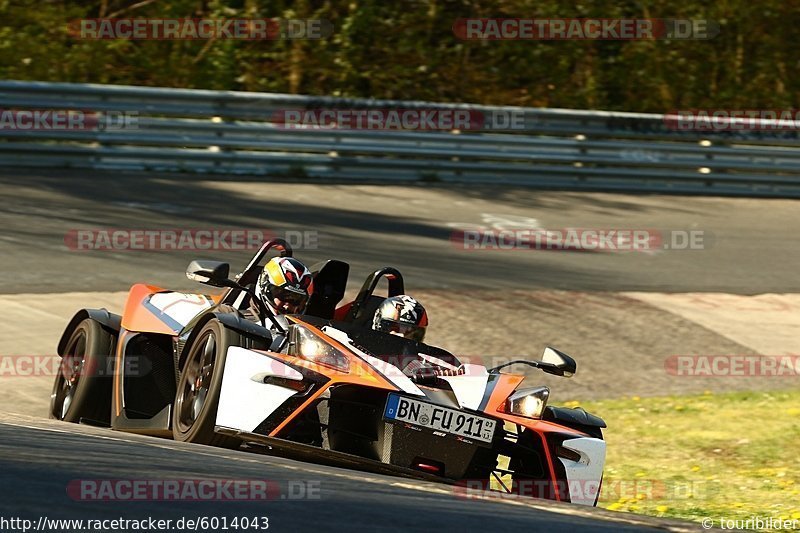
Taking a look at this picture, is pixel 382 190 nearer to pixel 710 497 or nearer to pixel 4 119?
pixel 4 119

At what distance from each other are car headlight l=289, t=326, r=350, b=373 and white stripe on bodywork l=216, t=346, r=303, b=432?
0.29 metres

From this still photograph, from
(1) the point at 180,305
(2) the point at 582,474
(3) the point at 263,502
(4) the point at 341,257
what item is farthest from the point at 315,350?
(4) the point at 341,257

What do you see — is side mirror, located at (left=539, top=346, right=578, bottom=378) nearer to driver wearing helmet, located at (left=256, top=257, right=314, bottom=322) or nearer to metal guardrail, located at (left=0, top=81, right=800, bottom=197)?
driver wearing helmet, located at (left=256, top=257, right=314, bottom=322)

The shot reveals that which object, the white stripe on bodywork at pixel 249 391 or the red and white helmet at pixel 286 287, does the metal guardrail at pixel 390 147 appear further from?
the white stripe on bodywork at pixel 249 391

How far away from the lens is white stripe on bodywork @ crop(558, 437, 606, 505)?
289 inches

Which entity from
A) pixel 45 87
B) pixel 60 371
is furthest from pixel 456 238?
pixel 60 371

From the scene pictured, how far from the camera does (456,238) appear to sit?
16734mm

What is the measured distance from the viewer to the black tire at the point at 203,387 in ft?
23.2

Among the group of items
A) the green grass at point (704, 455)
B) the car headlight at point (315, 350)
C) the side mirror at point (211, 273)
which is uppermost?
the side mirror at point (211, 273)

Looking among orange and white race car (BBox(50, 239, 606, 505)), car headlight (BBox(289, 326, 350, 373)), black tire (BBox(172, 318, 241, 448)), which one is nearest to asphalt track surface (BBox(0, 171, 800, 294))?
orange and white race car (BBox(50, 239, 606, 505))

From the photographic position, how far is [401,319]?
26.5ft

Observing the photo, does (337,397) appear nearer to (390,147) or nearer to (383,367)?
(383,367)

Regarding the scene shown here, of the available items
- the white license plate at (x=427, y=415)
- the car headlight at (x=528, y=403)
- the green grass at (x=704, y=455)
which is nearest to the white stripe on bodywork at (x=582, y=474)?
the car headlight at (x=528, y=403)

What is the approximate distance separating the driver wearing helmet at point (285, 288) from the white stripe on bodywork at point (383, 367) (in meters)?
0.52
